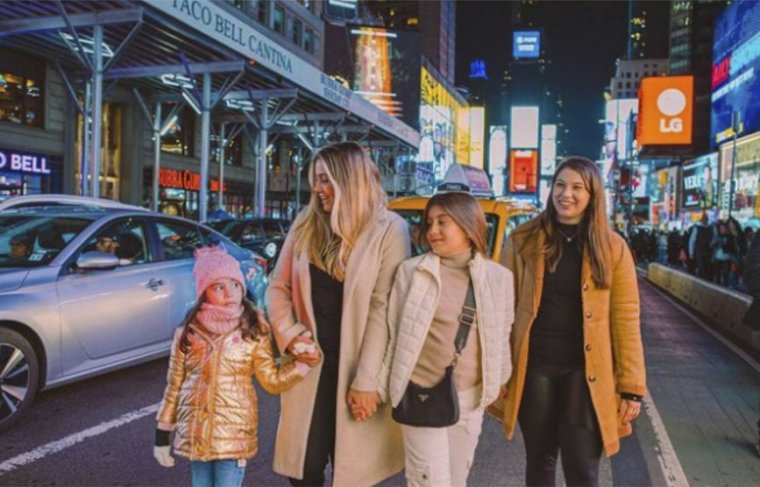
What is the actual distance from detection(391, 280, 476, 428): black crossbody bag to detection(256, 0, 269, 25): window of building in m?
37.1

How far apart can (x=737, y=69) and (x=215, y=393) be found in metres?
42.7

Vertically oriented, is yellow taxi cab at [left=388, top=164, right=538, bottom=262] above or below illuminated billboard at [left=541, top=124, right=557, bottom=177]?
below

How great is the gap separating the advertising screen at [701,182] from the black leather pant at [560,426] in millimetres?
48157

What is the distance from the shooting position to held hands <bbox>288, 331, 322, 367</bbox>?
Answer: 9.11 feet

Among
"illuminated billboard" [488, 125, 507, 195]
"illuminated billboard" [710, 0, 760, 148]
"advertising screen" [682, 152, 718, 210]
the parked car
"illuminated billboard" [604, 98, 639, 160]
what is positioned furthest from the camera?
"illuminated billboard" [488, 125, 507, 195]

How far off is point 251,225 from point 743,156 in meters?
34.2

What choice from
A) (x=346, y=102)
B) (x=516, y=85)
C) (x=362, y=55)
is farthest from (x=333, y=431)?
(x=516, y=85)

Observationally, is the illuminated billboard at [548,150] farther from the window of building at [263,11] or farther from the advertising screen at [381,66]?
the window of building at [263,11]

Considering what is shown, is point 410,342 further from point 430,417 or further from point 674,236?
point 674,236

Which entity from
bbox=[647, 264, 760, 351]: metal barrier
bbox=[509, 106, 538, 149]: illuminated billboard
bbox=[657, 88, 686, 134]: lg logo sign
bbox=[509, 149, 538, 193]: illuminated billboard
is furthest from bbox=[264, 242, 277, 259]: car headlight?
bbox=[509, 106, 538, 149]: illuminated billboard

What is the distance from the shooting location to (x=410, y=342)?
8.72ft

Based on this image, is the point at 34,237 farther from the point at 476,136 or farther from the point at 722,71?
the point at 476,136

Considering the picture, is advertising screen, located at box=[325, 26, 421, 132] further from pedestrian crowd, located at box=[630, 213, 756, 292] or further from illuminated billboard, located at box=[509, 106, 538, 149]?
illuminated billboard, located at box=[509, 106, 538, 149]

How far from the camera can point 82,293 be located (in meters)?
5.70
